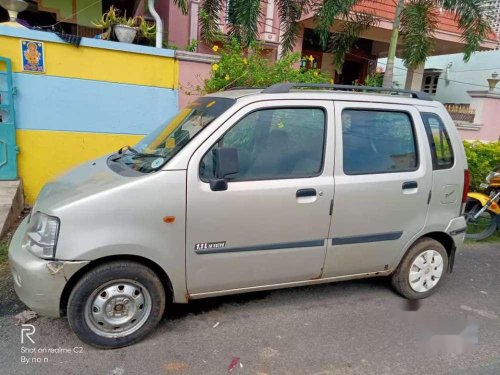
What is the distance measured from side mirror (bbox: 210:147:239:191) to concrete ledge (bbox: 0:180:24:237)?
123 inches

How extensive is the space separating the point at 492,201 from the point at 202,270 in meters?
4.57

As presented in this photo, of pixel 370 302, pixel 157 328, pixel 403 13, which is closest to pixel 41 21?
pixel 403 13

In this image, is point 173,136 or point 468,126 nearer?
point 173,136

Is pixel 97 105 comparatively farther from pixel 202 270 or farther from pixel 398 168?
pixel 398 168

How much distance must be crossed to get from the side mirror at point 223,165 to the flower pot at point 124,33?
4.10 metres

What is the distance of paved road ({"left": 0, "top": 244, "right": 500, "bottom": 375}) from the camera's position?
9.08 feet

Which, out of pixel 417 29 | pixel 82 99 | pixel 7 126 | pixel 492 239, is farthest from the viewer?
pixel 417 29

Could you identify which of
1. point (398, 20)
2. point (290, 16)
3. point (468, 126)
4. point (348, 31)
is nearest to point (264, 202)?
point (290, 16)

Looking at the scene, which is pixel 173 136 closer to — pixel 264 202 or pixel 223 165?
pixel 223 165

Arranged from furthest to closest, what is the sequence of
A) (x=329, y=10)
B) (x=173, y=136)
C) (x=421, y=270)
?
(x=329, y=10)
(x=421, y=270)
(x=173, y=136)

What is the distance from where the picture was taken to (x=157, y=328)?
3145mm

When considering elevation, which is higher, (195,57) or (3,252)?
(195,57)

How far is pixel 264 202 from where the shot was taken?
2.99 metres

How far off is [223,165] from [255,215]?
1.57 ft
